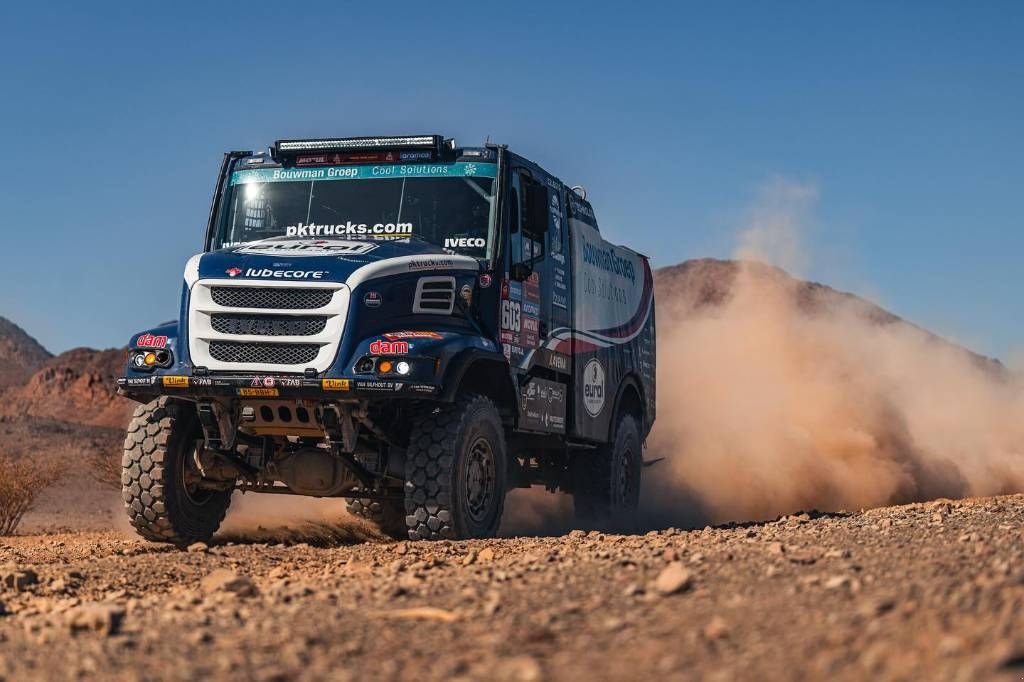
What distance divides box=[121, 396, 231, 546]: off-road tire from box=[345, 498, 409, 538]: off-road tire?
2802mm

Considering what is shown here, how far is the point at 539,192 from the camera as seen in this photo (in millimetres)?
12023

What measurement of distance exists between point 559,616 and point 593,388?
8.10 m

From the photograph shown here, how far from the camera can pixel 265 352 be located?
10.4 meters

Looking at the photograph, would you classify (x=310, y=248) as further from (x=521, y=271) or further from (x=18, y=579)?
(x=18, y=579)

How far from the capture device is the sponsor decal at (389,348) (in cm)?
1020

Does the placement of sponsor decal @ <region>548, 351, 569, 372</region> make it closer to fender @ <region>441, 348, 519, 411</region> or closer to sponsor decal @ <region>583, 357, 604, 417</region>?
sponsor decal @ <region>583, 357, 604, 417</region>

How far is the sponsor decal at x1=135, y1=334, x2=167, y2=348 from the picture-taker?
1074 centimetres

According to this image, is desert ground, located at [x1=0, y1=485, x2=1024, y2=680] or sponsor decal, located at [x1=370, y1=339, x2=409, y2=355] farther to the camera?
sponsor decal, located at [x1=370, y1=339, x2=409, y2=355]

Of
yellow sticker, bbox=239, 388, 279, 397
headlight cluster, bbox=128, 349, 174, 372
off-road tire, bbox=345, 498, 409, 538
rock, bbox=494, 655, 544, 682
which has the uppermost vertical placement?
headlight cluster, bbox=128, 349, 174, 372

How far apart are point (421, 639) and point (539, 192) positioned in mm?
6911

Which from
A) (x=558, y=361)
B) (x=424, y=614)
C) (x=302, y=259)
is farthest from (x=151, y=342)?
(x=424, y=614)

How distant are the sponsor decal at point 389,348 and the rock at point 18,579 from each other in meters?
2.72

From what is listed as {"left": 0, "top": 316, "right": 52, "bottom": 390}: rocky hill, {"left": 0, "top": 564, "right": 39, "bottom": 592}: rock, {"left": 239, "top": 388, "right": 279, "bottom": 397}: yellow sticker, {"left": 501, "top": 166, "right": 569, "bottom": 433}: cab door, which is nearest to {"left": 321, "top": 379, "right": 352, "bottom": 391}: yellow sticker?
{"left": 239, "top": 388, "right": 279, "bottom": 397}: yellow sticker

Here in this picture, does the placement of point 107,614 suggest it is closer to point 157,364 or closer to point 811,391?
point 157,364
